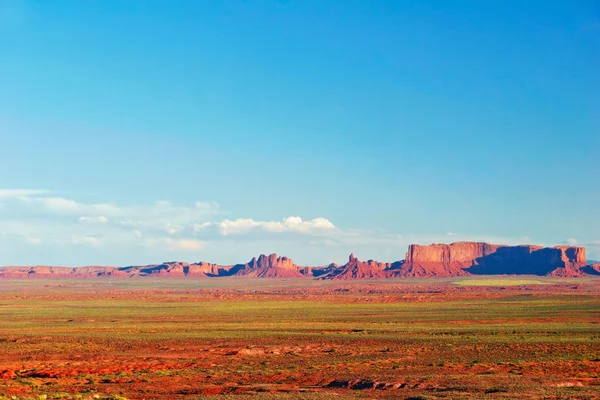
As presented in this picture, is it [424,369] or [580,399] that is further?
[424,369]

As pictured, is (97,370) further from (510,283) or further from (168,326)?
(510,283)

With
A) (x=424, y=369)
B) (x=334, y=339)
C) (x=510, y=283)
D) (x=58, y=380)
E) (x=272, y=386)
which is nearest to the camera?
(x=272, y=386)

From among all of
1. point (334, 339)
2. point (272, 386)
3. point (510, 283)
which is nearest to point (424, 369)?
point (272, 386)

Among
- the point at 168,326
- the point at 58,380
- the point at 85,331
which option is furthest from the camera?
the point at 168,326

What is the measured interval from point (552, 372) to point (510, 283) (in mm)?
150293

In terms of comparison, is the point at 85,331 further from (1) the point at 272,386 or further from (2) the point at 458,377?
(2) the point at 458,377

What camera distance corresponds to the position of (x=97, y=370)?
1538 inches

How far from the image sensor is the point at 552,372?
3762 cm

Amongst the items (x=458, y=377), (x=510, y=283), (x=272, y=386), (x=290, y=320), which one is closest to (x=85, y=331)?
(x=290, y=320)

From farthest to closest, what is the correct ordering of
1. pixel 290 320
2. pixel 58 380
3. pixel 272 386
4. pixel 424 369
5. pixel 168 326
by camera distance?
1. pixel 290 320
2. pixel 168 326
3. pixel 424 369
4. pixel 58 380
5. pixel 272 386

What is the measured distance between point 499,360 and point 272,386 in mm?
15505

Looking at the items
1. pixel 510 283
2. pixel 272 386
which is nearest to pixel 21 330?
pixel 272 386

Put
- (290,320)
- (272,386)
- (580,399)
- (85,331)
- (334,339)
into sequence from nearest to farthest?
(580,399), (272,386), (334,339), (85,331), (290,320)

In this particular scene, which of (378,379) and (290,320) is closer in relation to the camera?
(378,379)
